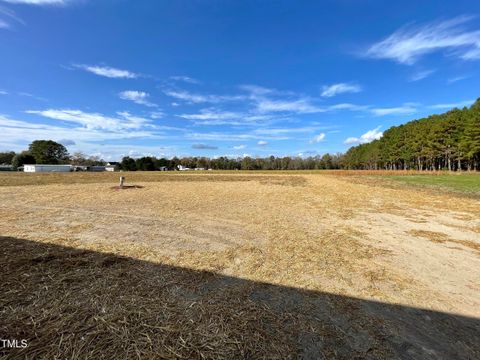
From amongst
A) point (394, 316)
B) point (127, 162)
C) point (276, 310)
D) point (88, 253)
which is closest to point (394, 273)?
point (394, 316)

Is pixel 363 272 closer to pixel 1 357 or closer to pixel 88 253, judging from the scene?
pixel 1 357

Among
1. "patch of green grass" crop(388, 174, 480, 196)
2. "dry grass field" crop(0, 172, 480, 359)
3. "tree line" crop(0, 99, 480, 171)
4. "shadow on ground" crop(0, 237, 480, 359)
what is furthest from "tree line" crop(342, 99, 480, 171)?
"shadow on ground" crop(0, 237, 480, 359)

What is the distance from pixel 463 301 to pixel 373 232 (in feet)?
12.7

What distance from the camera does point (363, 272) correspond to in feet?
14.7

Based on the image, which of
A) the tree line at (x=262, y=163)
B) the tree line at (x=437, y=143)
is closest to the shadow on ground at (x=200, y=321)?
the tree line at (x=437, y=143)

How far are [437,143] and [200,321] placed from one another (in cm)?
7356

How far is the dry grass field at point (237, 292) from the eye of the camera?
2486mm

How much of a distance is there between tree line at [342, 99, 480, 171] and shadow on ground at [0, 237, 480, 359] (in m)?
64.3

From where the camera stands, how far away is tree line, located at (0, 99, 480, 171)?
55.9 metres

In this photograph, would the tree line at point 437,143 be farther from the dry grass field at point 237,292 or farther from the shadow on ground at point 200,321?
the shadow on ground at point 200,321

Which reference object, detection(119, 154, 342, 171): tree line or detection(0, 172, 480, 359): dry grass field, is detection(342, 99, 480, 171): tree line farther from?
Answer: detection(0, 172, 480, 359): dry grass field

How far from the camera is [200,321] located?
2.81m

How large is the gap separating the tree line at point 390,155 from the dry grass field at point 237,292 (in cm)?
6215

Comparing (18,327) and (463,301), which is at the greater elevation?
(18,327)
